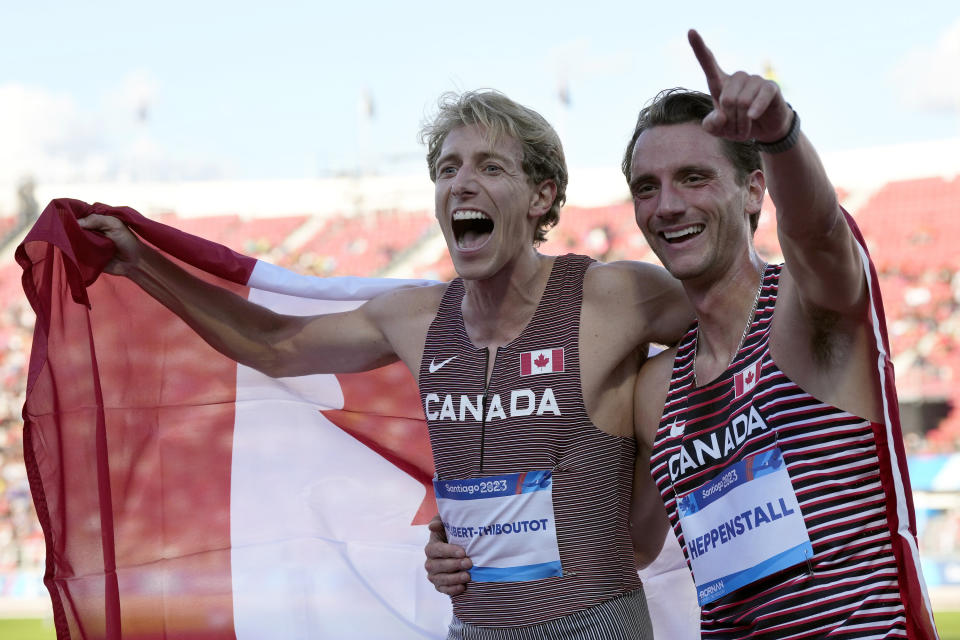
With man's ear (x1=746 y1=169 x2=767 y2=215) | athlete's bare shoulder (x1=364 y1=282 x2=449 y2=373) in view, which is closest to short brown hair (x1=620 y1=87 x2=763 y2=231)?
man's ear (x1=746 y1=169 x2=767 y2=215)

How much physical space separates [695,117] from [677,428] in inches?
30.4

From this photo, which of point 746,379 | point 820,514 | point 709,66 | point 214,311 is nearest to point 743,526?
point 820,514

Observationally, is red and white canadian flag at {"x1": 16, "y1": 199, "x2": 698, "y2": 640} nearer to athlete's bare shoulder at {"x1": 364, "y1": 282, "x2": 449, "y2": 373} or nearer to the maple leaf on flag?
the maple leaf on flag

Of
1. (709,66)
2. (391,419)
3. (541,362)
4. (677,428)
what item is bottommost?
(677,428)

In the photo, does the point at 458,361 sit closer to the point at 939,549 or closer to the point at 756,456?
the point at 756,456

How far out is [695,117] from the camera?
2771mm

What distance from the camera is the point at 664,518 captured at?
322cm

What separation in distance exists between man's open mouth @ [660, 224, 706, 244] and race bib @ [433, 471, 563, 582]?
0.67m

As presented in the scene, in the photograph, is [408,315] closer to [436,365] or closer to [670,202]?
[436,365]

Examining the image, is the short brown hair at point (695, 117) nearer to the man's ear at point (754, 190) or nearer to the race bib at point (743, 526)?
the man's ear at point (754, 190)

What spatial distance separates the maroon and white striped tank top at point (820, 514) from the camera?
87.4 inches

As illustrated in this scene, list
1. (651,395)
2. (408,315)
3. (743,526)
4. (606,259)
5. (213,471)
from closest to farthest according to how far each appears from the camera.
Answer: (743,526), (651,395), (408,315), (213,471), (606,259)

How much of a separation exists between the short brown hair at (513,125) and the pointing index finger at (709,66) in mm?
1092

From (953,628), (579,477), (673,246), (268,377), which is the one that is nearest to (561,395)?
(579,477)
